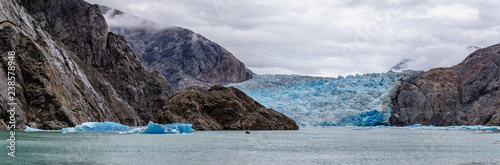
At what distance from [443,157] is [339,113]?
9033 cm

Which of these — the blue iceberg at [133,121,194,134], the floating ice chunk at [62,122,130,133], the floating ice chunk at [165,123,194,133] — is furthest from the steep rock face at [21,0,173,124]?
the blue iceberg at [133,121,194,134]

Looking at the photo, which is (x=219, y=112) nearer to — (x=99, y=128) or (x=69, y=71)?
(x=99, y=128)

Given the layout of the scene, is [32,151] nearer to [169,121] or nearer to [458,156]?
[458,156]

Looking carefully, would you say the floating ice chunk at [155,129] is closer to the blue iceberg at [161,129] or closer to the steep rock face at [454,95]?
the blue iceberg at [161,129]

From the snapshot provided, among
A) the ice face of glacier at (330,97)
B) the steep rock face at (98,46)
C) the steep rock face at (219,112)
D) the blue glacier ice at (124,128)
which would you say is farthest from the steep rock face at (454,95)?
the blue glacier ice at (124,128)

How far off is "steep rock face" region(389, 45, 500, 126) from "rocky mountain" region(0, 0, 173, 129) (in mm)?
69481

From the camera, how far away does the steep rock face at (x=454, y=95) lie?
410ft

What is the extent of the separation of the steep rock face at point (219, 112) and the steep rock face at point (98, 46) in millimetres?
37088

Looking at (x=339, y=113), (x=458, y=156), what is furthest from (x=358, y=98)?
(x=458, y=156)

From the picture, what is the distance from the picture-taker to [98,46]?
420ft

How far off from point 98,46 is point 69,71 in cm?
3689

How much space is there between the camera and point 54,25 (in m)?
122

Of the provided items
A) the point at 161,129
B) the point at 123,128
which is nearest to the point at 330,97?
the point at 161,129

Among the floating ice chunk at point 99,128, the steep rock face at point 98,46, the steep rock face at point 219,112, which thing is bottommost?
the floating ice chunk at point 99,128
